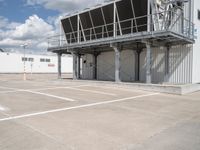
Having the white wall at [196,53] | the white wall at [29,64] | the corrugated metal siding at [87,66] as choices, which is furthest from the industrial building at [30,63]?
the white wall at [196,53]

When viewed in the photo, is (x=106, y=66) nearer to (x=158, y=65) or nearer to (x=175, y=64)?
(x=158, y=65)

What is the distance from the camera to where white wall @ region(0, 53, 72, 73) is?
143 feet

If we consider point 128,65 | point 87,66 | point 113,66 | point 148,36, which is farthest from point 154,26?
point 87,66

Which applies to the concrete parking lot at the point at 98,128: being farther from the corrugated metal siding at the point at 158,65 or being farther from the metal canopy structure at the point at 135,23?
the corrugated metal siding at the point at 158,65

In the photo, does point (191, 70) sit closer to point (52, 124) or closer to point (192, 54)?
point (192, 54)

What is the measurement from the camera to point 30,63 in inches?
1863

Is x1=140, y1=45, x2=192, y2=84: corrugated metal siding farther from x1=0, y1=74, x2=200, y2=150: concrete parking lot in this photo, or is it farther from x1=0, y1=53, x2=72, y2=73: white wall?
x1=0, y1=53, x2=72, y2=73: white wall

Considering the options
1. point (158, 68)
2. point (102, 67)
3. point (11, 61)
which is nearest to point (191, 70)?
point (158, 68)

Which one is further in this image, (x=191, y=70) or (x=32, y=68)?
(x=32, y=68)

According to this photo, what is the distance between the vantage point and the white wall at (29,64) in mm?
43513

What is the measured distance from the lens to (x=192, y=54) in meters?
15.5

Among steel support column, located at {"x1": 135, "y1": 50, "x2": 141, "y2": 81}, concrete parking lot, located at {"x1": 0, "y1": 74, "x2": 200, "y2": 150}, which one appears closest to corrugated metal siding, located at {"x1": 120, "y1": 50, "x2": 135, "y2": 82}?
steel support column, located at {"x1": 135, "y1": 50, "x2": 141, "y2": 81}

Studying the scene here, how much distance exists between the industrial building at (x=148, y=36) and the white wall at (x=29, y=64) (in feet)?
88.5

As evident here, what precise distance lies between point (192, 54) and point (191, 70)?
1199 mm
